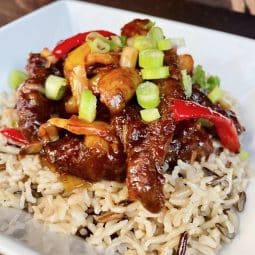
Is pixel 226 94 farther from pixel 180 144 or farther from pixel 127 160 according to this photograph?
pixel 127 160

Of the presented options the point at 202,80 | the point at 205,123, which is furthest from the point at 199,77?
the point at 205,123

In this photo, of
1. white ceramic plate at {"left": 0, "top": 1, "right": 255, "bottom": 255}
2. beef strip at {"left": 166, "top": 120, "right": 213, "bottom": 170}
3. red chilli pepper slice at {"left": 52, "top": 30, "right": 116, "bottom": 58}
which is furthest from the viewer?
white ceramic plate at {"left": 0, "top": 1, "right": 255, "bottom": 255}

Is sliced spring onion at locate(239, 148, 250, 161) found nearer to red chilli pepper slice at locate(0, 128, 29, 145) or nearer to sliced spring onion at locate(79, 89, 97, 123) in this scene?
sliced spring onion at locate(79, 89, 97, 123)

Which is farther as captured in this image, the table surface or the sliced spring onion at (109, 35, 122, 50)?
the table surface

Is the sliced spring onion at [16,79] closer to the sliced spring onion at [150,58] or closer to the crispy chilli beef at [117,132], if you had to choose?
the crispy chilli beef at [117,132]

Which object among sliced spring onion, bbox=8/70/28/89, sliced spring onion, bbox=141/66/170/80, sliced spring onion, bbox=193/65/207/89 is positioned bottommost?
sliced spring onion, bbox=193/65/207/89

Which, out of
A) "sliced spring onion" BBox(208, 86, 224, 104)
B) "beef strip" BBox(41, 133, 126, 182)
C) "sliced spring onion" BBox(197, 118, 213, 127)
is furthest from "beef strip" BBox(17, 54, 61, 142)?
"sliced spring onion" BBox(208, 86, 224, 104)

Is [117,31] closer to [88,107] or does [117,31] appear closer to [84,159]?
[88,107]
